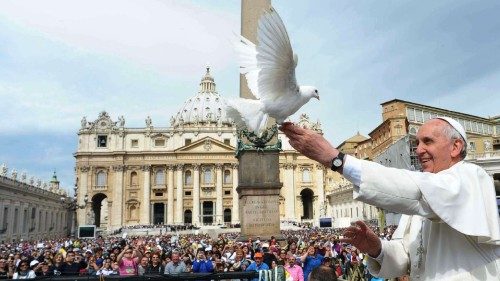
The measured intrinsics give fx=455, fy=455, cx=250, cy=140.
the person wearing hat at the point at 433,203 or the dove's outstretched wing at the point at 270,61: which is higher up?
the dove's outstretched wing at the point at 270,61

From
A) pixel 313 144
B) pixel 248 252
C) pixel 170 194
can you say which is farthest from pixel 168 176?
pixel 313 144

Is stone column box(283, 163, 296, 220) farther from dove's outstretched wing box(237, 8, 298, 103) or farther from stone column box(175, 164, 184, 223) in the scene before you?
dove's outstretched wing box(237, 8, 298, 103)

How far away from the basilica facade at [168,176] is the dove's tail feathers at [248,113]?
71.6 m

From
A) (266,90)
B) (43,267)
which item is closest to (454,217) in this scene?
(266,90)

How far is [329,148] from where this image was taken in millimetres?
1679

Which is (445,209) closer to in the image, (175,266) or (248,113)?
(248,113)

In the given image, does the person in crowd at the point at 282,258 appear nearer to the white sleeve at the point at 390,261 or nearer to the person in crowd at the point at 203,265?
the person in crowd at the point at 203,265

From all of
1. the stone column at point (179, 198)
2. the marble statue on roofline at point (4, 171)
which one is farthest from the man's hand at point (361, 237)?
the stone column at point (179, 198)

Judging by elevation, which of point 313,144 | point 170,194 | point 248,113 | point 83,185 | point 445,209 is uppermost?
point 83,185

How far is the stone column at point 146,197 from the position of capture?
75.2m

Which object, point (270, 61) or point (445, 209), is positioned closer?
point (445, 209)

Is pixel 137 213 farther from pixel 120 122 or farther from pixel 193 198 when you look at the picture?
pixel 120 122

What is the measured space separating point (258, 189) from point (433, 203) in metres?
10.9

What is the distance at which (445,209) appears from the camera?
1.65 metres
